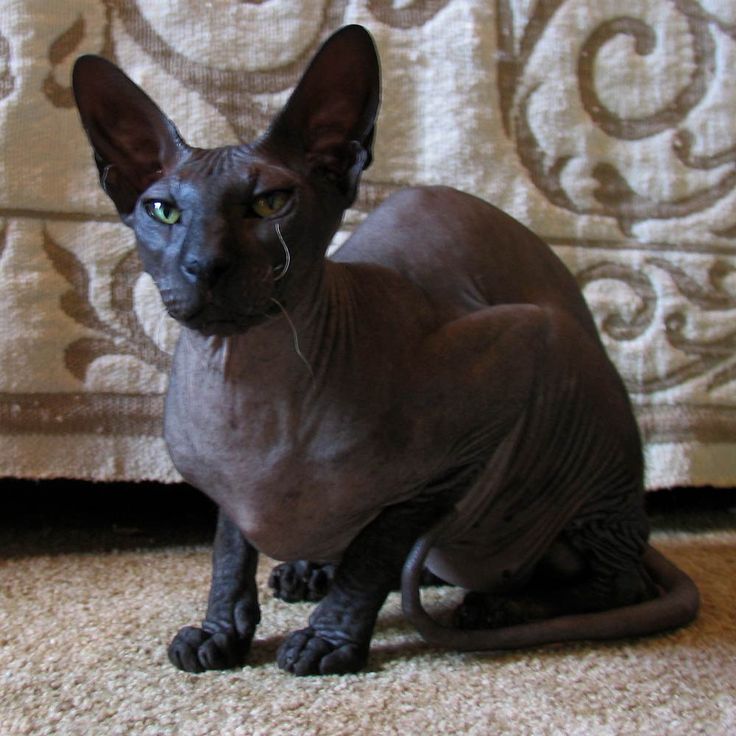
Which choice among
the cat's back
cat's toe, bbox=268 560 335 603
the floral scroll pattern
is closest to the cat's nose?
the cat's back

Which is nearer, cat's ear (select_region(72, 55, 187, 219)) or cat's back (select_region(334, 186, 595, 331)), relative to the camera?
cat's ear (select_region(72, 55, 187, 219))

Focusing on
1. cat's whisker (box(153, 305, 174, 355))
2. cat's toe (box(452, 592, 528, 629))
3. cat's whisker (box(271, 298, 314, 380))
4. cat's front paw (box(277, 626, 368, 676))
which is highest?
cat's whisker (box(271, 298, 314, 380))

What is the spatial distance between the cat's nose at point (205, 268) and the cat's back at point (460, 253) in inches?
9.6

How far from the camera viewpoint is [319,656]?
2.64 ft

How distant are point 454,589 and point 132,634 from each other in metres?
0.34

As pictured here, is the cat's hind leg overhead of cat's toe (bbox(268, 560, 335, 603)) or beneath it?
overhead

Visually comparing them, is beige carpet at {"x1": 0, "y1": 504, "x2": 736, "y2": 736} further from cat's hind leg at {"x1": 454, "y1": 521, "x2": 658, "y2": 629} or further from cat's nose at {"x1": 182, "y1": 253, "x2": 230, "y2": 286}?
cat's nose at {"x1": 182, "y1": 253, "x2": 230, "y2": 286}

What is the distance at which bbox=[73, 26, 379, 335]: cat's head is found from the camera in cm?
70

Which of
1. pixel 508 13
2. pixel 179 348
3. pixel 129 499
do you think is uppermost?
Answer: pixel 508 13

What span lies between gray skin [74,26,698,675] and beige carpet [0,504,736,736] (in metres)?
0.03

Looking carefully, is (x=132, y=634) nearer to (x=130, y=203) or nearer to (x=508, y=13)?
(x=130, y=203)

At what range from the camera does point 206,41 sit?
121 cm

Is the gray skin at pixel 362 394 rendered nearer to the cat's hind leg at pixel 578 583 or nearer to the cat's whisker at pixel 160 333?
the cat's hind leg at pixel 578 583

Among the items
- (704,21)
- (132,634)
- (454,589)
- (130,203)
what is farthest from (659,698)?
(704,21)
